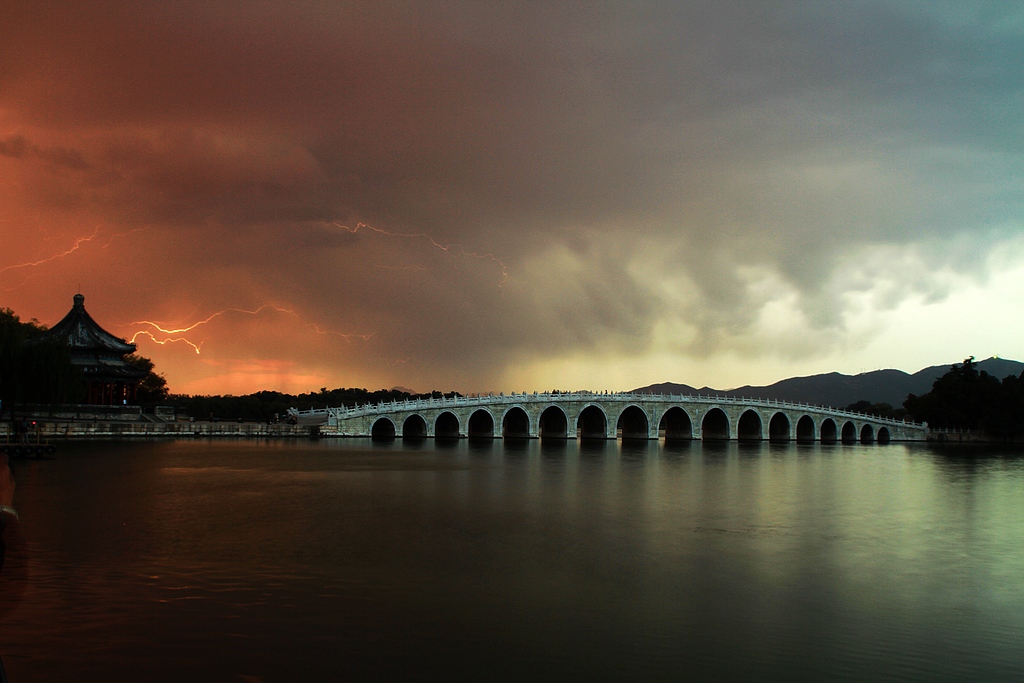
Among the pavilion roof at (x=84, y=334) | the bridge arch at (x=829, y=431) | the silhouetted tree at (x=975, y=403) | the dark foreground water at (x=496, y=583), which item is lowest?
the dark foreground water at (x=496, y=583)

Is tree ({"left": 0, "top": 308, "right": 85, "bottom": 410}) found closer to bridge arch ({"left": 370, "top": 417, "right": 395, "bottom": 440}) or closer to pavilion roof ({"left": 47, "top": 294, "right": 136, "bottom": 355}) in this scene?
pavilion roof ({"left": 47, "top": 294, "right": 136, "bottom": 355})

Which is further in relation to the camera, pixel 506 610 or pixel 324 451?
pixel 324 451

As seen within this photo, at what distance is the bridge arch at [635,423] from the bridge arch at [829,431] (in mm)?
24401

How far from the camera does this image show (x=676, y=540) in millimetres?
16453

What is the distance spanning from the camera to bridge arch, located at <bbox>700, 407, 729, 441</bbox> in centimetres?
7738

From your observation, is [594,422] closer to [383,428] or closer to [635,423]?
[635,423]

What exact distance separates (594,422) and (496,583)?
6051cm

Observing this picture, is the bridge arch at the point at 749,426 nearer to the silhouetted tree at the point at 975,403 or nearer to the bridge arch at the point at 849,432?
the bridge arch at the point at 849,432

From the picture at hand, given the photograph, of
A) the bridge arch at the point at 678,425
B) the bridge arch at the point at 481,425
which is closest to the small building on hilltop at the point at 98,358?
the bridge arch at the point at 481,425

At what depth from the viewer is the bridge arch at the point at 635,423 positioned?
72438mm

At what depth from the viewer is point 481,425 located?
65500 millimetres

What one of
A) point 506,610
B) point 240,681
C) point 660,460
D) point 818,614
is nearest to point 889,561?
point 818,614

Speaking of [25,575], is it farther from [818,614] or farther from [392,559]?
[818,614]

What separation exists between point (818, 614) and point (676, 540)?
5913 millimetres
